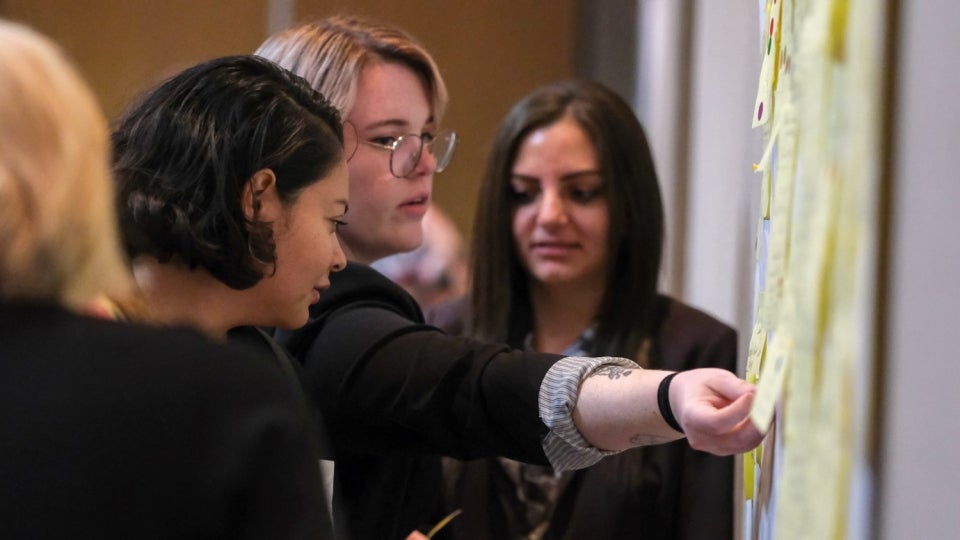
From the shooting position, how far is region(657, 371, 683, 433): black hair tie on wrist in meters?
1.14

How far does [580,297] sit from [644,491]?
36cm

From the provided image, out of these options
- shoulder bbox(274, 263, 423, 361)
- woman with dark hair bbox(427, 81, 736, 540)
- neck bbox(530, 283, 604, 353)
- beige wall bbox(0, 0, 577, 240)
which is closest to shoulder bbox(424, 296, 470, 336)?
woman with dark hair bbox(427, 81, 736, 540)

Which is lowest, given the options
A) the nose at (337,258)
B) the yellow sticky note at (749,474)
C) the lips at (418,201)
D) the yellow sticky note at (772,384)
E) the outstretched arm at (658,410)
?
the yellow sticky note at (749,474)

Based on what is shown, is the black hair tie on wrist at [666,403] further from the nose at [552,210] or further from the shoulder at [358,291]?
the nose at [552,210]

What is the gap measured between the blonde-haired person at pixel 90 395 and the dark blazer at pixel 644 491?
104cm

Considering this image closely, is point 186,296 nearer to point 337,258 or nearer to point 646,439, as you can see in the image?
point 337,258

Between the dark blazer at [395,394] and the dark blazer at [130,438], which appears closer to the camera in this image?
the dark blazer at [130,438]

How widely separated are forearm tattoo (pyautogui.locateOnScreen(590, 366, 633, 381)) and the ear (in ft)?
1.10

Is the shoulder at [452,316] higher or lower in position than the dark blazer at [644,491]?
higher

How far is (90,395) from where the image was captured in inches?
29.2

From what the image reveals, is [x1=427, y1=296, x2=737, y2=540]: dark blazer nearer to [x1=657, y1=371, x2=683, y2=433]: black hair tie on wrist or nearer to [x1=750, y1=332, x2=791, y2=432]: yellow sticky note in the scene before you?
[x1=657, y1=371, x2=683, y2=433]: black hair tie on wrist

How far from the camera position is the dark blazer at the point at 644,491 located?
177 cm

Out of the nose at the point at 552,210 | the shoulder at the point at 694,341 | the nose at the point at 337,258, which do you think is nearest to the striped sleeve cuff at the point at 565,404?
the nose at the point at 337,258

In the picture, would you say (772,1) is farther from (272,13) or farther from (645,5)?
(272,13)
